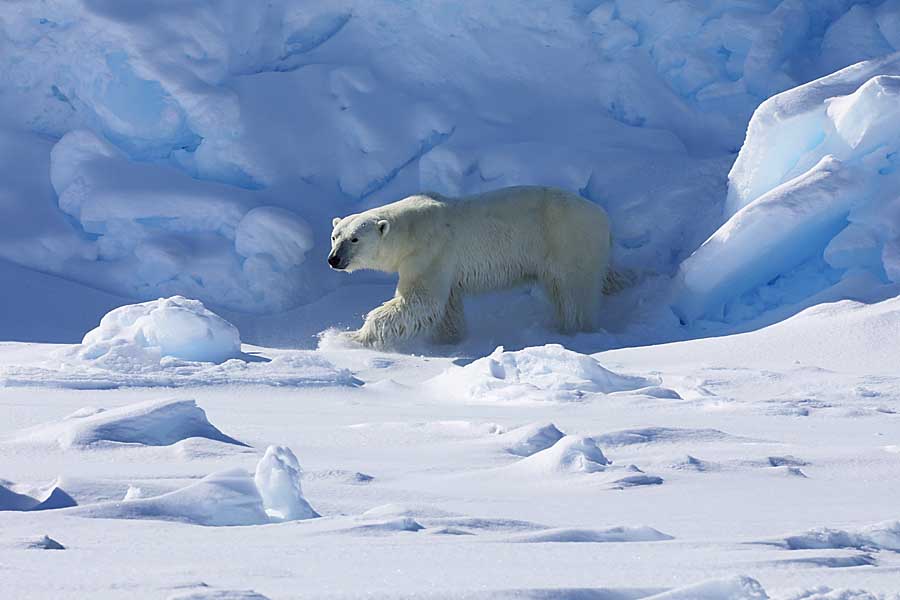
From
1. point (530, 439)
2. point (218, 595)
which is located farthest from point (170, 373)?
point (218, 595)

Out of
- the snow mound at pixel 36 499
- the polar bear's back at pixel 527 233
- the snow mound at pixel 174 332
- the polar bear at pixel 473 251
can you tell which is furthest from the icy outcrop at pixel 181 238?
the snow mound at pixel 36 499

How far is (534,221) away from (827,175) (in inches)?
88.7

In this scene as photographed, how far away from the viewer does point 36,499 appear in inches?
111

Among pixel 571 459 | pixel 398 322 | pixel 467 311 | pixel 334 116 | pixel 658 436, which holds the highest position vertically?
pixel 334 116

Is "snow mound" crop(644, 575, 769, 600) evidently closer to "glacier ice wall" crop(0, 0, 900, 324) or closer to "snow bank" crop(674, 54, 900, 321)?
"snow bank" crop(674, 54, 900, 321)

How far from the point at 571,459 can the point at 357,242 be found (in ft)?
18.5

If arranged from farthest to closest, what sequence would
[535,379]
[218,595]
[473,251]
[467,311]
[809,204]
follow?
1. [467,311]
2. [473,251]
3. [809,204]
4. [535,379]
5. [218,595]

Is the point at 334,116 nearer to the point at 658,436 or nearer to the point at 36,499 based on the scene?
the point at 658,436

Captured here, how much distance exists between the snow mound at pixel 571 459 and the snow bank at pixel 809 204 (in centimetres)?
515

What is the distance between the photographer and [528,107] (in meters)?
12.0

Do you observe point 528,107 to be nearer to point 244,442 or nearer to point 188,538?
point 244,442

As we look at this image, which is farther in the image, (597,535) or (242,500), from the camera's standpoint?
(242,500)

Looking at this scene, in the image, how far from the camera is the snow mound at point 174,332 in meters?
6.75

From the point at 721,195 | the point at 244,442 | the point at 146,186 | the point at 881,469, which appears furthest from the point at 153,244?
the point at 881,469
